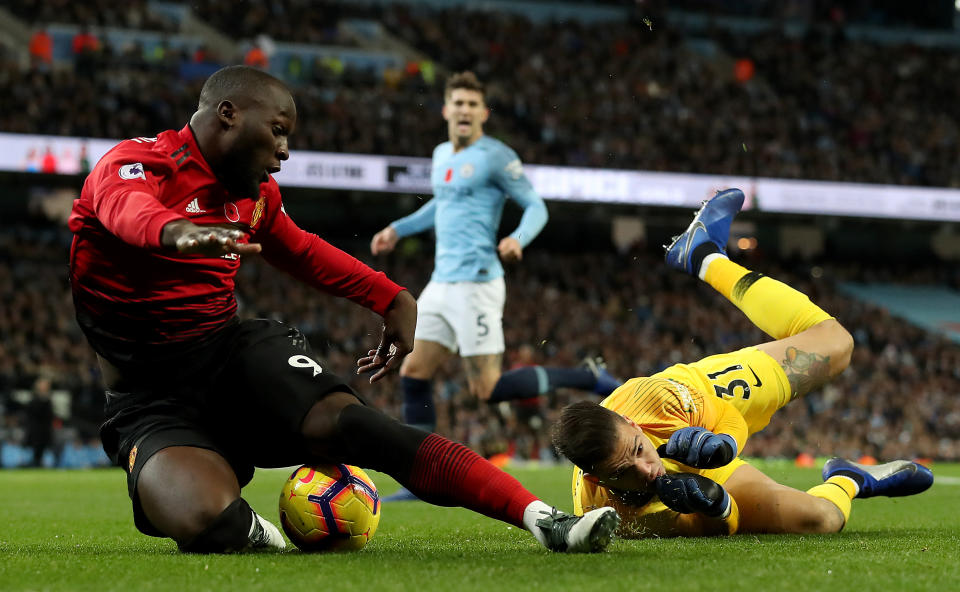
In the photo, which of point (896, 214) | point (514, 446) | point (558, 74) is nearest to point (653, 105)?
point (558, 74)

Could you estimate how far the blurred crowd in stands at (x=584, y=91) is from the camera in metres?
20.1

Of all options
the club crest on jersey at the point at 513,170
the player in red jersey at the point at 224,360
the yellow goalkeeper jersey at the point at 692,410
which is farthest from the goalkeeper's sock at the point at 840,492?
the club crest on jersey at the point at 513,170

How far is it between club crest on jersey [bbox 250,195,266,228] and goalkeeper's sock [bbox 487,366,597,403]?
3488 mm

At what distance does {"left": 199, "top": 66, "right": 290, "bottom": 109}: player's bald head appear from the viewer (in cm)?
346

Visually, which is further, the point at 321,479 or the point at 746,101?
the point at 746,101

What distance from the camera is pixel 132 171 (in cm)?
328

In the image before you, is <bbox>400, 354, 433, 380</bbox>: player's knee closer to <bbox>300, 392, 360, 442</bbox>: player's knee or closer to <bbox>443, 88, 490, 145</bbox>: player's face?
<bbox>443, 88, 490, 145</bbox>: player's face

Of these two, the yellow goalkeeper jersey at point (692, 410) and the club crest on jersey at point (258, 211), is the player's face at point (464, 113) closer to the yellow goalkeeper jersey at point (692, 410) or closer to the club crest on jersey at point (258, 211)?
the yellow goalkeeper jersey at point (692, 410)

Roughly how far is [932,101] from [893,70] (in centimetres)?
147

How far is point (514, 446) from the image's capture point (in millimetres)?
16188

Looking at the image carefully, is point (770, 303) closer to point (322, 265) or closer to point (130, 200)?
point (322, 265)

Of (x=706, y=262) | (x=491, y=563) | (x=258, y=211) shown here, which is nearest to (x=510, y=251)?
(x=706, y=262)

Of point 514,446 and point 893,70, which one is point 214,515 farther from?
point 893,70

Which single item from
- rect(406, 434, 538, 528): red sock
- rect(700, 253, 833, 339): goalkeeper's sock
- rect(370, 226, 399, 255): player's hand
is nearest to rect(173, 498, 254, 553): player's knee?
rect(406, 434, 538, 528): red sock
